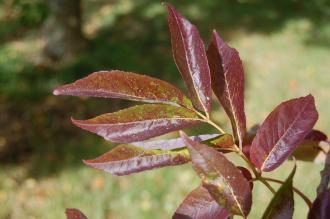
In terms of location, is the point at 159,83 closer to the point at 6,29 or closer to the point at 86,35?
the point at 86,35

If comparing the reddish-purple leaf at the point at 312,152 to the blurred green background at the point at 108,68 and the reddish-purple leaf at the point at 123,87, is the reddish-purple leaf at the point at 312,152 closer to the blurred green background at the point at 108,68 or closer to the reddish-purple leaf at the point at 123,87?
the reddish-purple leaf at the point at 123,87

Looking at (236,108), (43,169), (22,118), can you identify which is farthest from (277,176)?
(236,108)

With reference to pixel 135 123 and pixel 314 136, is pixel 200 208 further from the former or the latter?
pixel 314 136

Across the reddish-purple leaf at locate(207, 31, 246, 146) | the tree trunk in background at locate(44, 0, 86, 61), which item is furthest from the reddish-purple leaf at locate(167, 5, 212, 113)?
the tree trunk in background at locate(44, 0, 86, 61)

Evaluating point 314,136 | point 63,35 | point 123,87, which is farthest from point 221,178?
point 63,35

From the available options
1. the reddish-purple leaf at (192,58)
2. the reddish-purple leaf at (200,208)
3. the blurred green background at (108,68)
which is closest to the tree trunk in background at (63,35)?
the blurred green background at (108,68)
